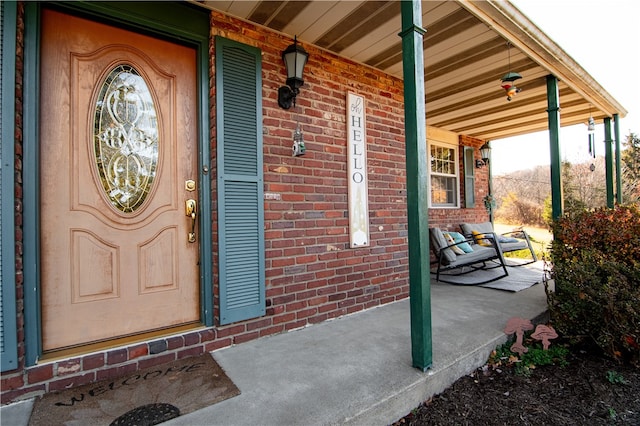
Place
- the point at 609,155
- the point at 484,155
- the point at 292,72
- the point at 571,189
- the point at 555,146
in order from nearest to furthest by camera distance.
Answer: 1. the point at 292,72
2. the point at 555,146
3. the point at 609,155
4. the point at 484,155
5. the point at 571,189

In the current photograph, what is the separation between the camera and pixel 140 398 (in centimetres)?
167

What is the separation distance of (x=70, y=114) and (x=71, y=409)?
1.64 meters

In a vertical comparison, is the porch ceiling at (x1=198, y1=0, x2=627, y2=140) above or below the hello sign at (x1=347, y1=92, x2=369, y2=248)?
above

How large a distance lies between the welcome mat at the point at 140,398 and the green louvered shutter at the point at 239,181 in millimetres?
451

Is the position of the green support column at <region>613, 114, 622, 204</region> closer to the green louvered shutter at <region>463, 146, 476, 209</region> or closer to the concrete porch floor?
the green louvered shutter at <region>463, 146, 476, 209</region>

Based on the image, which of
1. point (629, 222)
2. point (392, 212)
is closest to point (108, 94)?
point (392, 212)

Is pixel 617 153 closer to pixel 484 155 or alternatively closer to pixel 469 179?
pixel 484 155

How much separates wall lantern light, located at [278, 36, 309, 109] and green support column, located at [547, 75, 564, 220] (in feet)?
9.83

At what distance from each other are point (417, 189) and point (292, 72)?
142 cm

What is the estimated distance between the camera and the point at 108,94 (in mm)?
2098

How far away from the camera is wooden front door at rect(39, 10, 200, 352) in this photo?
1910 millimetres

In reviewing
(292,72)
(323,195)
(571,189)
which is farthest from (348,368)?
(571,189)

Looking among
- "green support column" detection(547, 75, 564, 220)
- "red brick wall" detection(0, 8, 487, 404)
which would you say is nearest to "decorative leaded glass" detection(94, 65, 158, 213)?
"red brick wall" detection(0, 8, 487, 404)

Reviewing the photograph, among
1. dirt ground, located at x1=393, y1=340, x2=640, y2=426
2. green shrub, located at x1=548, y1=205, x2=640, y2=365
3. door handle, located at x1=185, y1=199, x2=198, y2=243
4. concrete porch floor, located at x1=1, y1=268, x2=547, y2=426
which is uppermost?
door handle, located at x1=185, y1=199, x2=198, y2=243
